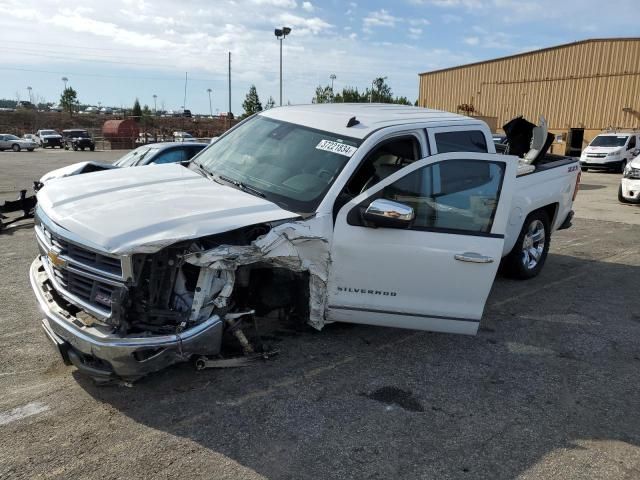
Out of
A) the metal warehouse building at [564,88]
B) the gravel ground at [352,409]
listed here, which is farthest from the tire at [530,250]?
the metal warehouse building at [564,88]

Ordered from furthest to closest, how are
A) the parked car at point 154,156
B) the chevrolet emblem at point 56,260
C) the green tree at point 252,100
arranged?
the green tree at point 252,100 < the parked car at point 154,156 < the chevrolet emblem at point 56,260

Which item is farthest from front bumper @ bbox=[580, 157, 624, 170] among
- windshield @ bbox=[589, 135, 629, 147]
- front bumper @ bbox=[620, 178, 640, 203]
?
front bumper @ bbox=[620, 178, 640, 203]

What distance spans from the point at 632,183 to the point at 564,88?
983 inches

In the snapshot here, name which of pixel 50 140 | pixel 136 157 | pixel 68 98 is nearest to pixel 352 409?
pixel 136 157

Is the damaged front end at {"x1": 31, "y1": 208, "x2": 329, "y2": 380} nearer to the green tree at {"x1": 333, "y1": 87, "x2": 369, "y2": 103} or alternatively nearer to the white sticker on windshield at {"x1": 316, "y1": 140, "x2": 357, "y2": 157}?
the white sticker on windshield at {"x1": 316, "y1": 140, "x2": 357, "y2": 157}

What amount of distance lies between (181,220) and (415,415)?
199 centimetres

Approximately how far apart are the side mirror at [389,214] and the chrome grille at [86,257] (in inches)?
67.2

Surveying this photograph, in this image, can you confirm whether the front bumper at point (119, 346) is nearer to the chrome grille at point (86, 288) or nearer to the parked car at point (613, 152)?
the chrome grille at point (86, 288)

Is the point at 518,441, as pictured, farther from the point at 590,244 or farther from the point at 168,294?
the point at 590,244

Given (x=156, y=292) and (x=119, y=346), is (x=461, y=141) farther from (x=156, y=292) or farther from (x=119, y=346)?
(x=119, y=346)

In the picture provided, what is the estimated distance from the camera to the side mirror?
3.73 m

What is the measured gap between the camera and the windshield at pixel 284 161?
407 centimetres

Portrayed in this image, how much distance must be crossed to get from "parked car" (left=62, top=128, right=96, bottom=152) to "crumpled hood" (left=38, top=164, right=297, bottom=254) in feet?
142

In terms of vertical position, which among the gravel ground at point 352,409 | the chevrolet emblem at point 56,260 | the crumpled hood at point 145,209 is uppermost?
the crumpled hood at point 145,209
